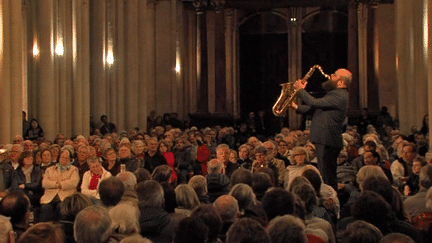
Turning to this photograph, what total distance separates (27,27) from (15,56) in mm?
4141

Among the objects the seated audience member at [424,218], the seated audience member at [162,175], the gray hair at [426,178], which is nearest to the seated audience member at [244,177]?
the seated audience member at [162,175]

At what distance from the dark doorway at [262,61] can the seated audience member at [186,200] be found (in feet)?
94.8

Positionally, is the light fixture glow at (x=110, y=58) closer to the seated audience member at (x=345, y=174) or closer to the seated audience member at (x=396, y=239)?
the seated audience member at (x=345, y=174)

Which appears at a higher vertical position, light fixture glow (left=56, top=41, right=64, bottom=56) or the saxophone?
light fixture glow (left=56, top=41, right=64, bottom=56)

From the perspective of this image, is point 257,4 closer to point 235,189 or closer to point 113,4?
point 113,4

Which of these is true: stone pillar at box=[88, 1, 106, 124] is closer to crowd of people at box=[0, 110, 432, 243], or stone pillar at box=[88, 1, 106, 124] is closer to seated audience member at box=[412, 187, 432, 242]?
crowd of people at box=[0, 110, 432, 243]

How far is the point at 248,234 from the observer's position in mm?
5465

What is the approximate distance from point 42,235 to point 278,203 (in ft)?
6.92

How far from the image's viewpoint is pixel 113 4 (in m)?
28.2

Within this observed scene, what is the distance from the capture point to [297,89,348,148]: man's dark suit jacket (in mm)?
10555

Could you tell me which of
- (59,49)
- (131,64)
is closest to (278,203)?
(59,49)

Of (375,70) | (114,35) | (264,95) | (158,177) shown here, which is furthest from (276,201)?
(264,95)

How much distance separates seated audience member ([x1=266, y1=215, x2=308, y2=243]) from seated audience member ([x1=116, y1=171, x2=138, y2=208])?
2491 mm

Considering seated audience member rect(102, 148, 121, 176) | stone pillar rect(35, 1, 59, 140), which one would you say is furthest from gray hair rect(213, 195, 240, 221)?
stone pillar rect(35, 1, 59, 140)
